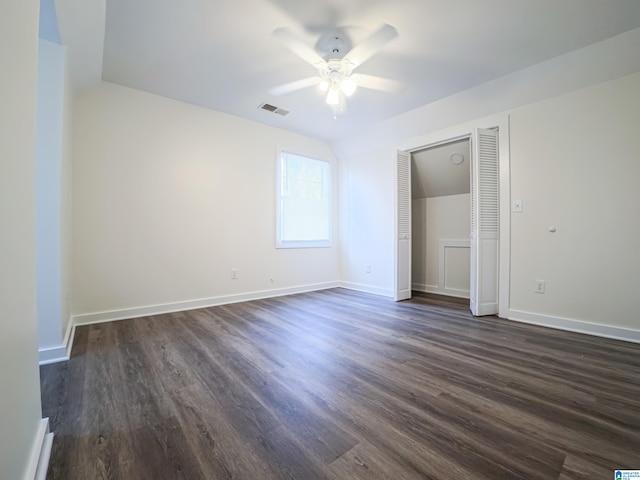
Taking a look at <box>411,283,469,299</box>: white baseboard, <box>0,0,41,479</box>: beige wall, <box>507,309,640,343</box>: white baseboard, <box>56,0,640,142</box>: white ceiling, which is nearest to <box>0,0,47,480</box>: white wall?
<box>0,0,41,479</box>: beige wall

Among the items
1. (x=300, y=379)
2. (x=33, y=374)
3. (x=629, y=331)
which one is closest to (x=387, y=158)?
(x=629, y=331)

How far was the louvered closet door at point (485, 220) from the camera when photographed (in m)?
3.04

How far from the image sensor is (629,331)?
7.41ft

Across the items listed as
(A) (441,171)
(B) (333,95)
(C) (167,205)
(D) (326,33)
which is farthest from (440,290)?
(C) (167,205)

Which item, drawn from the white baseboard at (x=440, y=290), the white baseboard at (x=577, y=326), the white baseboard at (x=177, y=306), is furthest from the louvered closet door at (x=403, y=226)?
the white baseboard at (x=177, y=306)

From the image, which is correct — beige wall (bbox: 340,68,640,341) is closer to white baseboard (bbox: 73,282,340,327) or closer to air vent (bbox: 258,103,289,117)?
air vent (bbox: 258,103,289,117)

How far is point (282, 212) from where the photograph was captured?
13.6 ft

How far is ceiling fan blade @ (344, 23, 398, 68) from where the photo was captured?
6.91 ft

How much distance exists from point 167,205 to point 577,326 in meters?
4.41

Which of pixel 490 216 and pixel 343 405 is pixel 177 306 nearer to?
pixel 343 405

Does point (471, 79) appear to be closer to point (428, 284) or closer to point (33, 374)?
point (428, 284)

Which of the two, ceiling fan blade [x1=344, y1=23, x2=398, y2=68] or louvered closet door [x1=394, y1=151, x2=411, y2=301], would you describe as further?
louvered closet door [x1=394, y1=151, x2=411, y2=301]

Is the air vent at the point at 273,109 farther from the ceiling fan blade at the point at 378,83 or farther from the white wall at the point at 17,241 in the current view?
the white wall at the point at 17,241

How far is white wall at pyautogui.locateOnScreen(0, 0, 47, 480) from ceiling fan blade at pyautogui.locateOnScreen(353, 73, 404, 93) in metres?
2.31
